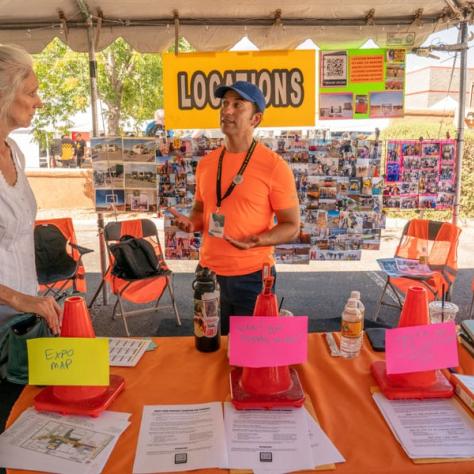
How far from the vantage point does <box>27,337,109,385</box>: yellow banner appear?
1.21m

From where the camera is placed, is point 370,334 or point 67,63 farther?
point 67,63

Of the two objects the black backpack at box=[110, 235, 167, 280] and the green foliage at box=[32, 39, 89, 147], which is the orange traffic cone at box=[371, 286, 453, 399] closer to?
the black backpack at box=[110, 235, 167, 280]

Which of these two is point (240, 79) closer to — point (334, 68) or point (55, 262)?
point (334, 68)

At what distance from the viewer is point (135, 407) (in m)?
1.29

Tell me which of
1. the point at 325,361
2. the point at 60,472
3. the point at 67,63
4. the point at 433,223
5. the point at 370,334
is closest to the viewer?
the point at 60,472

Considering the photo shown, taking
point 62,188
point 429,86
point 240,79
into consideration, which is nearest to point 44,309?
point 240,79

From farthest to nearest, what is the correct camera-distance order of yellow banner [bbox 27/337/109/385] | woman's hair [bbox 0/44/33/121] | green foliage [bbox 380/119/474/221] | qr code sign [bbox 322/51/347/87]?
green foliage [bbox 380/119/474/221]
qr code sign [bbox 322/51/347/87]
woman's hair [bbox 0/44/33/121]
yellow banner [bbox 27/337/109/385]

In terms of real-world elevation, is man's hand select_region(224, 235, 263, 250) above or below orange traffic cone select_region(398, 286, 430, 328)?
above

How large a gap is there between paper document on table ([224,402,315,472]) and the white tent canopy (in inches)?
127

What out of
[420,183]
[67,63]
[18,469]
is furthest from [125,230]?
[67,63]

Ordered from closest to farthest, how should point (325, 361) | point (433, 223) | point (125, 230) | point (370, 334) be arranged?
point (325, 361) → point (370, 334) → point (433, 223) → point (125, 230)

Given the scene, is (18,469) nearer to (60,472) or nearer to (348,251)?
(60,472)

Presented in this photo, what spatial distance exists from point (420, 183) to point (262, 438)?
3764 millimetres

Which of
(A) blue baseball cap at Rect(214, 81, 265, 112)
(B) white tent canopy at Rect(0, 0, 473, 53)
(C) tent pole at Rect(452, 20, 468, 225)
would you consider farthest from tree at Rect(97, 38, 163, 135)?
(A) blue baseball cap at Rect(214, 81, 265, 112)
